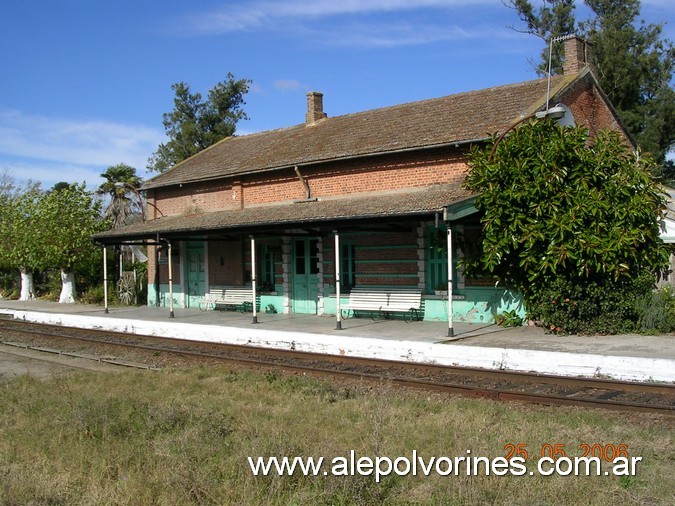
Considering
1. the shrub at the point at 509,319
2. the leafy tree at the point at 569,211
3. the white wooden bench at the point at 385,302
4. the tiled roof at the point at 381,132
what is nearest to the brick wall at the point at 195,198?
the tiled roof at the point at 381,132

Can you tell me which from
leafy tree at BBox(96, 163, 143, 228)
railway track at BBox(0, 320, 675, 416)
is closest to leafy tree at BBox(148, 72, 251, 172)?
leafy tree at BBox(96, 163, 143, 228)

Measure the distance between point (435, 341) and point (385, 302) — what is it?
386cm

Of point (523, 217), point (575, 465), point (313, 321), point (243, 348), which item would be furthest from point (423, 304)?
point (575, 465)

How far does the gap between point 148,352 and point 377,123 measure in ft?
34.5

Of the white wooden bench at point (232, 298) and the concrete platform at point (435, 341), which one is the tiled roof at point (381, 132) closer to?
the white wooden bench at point (232, 298)

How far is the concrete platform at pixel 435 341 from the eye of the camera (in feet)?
33.0

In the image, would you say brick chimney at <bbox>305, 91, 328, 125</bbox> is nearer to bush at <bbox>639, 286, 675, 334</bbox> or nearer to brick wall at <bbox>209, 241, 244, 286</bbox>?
brick wall at <bbox>209, 241, 244, 286</bbox>

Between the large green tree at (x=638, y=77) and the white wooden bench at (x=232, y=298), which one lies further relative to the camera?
the large green tree at (x=638, y=77)

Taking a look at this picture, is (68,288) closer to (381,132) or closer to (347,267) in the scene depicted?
(347,267)

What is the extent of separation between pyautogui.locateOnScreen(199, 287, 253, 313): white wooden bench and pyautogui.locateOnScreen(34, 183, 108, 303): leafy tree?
7900mm

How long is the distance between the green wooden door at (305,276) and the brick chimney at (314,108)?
6371 millimetres

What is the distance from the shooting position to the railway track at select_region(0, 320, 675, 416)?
823cm

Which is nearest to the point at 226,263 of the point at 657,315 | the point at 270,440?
the point at 657,315

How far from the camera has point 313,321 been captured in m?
17.2
